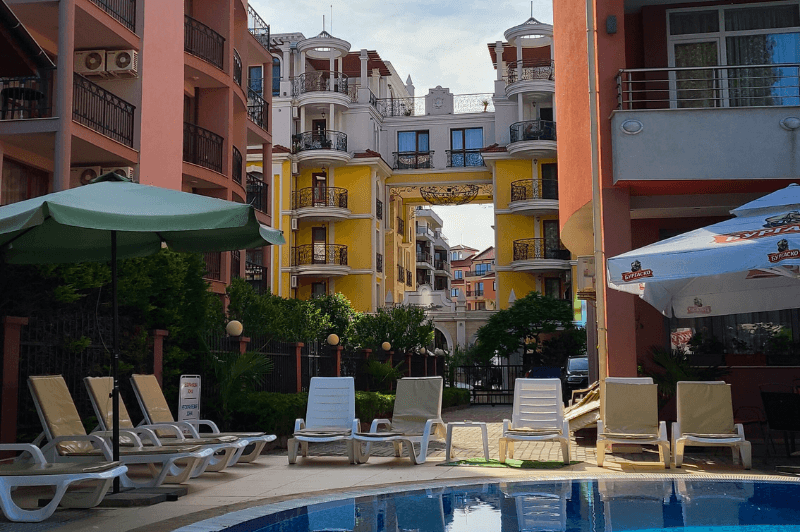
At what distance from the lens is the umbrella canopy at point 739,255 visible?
896 centimetres

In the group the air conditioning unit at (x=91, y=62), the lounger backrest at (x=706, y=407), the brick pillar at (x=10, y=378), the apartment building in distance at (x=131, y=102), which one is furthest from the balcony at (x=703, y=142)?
the air conditioning unit at (x=91, y=62)

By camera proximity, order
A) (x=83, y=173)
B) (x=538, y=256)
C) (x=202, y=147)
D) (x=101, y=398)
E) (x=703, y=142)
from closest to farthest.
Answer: (x=101, y=398), (x=703, y=142), (x=83, y=173), (x=202, y=147), (x=538, y=256)

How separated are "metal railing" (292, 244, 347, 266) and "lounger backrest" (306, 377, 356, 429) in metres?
31.6

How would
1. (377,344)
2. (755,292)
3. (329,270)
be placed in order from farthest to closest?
(329,270), (377,344), (755,292)

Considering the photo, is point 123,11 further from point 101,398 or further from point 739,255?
point 739,255

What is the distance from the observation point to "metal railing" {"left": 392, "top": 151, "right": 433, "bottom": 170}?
46.5 meters

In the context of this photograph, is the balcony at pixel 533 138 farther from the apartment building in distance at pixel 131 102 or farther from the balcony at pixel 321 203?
the apartment building in distance at pixel 131 102

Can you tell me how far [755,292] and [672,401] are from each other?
231 cm

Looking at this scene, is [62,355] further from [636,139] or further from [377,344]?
[377,344]

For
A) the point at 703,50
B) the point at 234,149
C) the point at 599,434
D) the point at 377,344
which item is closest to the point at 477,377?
the point at 377,344

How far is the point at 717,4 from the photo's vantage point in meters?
14.9

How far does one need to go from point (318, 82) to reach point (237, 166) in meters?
20.6

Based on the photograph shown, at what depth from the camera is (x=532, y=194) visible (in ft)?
140

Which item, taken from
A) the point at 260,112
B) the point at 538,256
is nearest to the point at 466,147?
the point at 538,256
